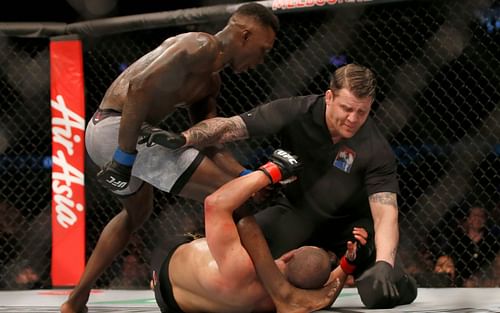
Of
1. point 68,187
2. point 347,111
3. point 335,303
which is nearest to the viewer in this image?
point 347,111

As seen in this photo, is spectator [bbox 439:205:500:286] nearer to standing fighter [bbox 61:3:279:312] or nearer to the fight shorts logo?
the fight shorts logo

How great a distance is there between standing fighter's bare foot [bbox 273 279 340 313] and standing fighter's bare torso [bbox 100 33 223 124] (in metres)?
0.56

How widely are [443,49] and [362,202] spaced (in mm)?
1276

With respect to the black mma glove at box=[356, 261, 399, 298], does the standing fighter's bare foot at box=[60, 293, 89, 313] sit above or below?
below

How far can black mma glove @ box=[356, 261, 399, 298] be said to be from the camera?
1766 millimetres

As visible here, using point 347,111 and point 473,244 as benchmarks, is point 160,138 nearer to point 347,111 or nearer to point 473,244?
point 347,111

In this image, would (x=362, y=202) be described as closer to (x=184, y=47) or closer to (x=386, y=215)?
(x=386, y=215)

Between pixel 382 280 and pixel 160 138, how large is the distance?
0.63 m

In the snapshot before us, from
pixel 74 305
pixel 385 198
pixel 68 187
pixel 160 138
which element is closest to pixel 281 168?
pixel 160 138

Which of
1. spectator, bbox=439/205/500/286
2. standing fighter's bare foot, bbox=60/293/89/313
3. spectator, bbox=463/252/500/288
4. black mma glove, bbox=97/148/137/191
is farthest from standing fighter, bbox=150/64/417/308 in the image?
spectator, bbox=463/252/500/288

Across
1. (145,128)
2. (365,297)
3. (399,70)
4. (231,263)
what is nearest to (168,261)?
(231,263)

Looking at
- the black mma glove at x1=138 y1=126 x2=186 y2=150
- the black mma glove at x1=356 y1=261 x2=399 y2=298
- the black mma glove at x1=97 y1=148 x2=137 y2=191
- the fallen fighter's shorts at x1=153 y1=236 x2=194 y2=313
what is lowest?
the fallen fighter's shorts at x1=153 y1=236 x2=194 y2=313

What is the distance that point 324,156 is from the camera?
2.17 meters

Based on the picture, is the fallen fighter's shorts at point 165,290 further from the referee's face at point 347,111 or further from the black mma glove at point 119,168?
the referee's face at point 347,111
